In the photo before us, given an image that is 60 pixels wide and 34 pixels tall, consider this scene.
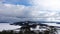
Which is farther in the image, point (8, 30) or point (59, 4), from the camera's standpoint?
point (59, 4)

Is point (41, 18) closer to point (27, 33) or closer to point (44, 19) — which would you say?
point (44, 19)

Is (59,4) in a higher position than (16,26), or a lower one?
higher

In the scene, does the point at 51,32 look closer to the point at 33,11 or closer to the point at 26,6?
the point at 33,11

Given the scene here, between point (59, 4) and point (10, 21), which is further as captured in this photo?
point (59, 4)

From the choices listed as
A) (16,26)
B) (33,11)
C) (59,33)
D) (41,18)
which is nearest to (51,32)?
(59,33)

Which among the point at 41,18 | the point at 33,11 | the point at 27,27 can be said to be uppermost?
the point at 33,11

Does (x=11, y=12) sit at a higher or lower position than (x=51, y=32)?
higher

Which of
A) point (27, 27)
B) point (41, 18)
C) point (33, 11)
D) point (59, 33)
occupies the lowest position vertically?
point (59, 33)

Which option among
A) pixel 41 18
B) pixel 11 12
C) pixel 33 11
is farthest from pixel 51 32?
pixel 11 12
